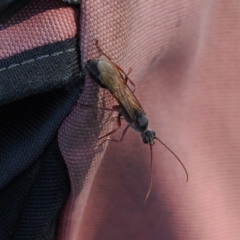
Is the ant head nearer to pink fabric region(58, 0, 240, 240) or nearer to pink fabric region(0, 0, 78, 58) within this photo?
pink fabric region(58, 0, 240, 240)

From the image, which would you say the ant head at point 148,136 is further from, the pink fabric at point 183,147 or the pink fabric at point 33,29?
the pink fabric at point 33,29

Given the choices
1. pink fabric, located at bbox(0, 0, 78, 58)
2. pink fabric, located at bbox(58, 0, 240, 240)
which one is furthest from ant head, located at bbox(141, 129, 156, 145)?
pink fabric, located at bbox(0, 0, 78, 58)

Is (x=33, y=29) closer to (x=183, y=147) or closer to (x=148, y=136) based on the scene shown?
(x=148, y=136)

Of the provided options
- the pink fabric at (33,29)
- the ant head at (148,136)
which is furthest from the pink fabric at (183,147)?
the pink fabric at (33,29)

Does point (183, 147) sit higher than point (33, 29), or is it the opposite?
Result: point (33, 29)

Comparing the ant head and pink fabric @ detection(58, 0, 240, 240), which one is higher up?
the ant head

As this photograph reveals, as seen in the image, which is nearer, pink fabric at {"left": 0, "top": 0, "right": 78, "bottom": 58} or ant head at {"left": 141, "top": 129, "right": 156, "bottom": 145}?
pink fabric at {"left": 0, "top": 0, "right": 78, "bottom": 58}

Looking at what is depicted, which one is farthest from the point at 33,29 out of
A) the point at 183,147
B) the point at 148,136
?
the point at 183,147
